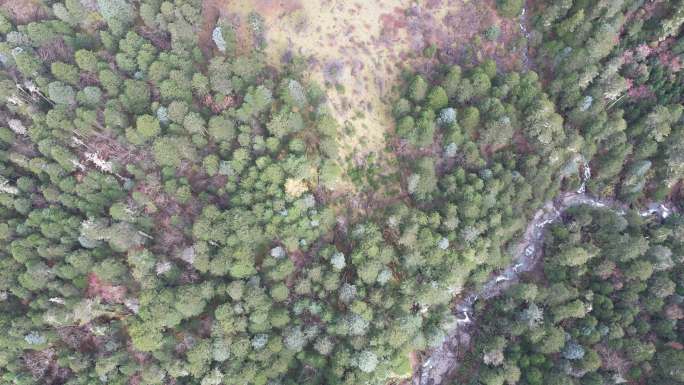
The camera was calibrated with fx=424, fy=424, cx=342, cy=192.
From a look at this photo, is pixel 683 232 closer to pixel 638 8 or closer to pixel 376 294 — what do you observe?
pixel 638 8

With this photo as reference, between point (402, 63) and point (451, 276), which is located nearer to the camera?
point (451, 276)

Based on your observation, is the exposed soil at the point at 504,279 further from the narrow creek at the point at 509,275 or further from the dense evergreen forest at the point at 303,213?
the dense evergreen forest at the point at 303,213

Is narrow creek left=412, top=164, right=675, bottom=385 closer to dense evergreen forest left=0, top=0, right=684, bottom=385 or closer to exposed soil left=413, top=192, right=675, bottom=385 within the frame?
exposed soil left=413, top=192, right=675, bottom=385

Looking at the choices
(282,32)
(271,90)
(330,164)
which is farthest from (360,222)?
(282,32)

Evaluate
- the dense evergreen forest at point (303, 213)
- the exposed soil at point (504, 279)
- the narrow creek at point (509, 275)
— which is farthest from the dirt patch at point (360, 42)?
the exposed soil at point (504, 279)

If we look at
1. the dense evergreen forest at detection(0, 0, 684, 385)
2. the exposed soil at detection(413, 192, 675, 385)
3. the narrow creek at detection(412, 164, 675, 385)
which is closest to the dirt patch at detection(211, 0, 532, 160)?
the dense evergreen forest at detection(0, 0, 684, 385)

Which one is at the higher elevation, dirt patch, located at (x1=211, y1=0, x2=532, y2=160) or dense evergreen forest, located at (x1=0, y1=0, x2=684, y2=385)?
dirt patch, located at (x1=211, y1=0, x2=532, y2=160)
